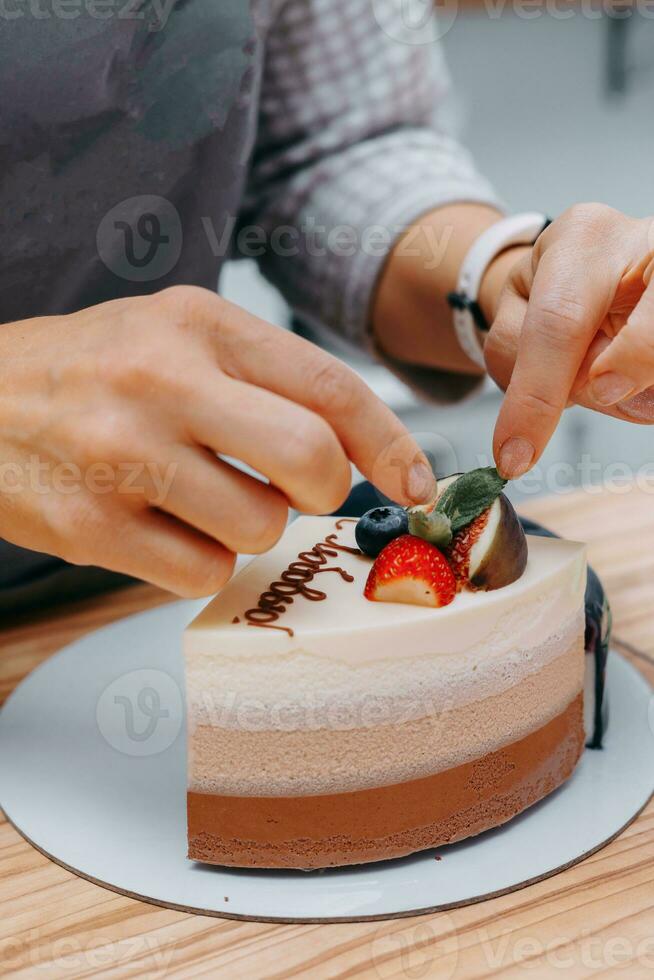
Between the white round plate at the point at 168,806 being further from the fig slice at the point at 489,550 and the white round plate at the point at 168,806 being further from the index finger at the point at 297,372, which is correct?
the index finger at the point at 297,372

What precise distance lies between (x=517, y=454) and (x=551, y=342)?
9cm

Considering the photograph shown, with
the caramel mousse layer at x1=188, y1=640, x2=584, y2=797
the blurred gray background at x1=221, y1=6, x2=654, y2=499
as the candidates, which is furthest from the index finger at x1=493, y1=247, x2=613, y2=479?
the blurred gray background at x1=221, y1=6, x2=654, y2=499

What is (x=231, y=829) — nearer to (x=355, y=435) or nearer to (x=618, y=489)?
(x=355, y=435)

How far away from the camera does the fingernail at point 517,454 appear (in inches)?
33.0

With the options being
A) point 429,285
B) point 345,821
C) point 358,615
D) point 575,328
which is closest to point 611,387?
point 575,328

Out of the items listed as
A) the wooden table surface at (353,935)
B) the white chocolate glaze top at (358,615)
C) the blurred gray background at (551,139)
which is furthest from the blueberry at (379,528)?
the blurred gray background at (551,139)

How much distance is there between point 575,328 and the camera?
80 cm

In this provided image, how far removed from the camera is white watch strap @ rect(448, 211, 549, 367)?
1191 millimetres

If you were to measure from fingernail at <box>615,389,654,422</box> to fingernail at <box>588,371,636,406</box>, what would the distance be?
0.08m

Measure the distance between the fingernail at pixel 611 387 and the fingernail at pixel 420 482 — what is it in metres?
0.15

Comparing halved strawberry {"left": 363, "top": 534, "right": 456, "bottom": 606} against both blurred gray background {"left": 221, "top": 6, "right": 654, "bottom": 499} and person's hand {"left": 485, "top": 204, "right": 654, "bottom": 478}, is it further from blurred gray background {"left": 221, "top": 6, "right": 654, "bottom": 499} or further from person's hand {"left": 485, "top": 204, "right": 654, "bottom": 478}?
blurred gray background {"left": 221, "top": 6, "right": 654, "bottom": 499}

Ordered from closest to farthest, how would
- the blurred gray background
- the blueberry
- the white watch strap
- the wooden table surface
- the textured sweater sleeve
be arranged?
the wooden table surface → the blueberry → the white watch strap → the textured sweater sleeve → the blurred gray background

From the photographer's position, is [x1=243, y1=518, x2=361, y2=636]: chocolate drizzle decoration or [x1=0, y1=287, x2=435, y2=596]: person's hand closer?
[x1=0, y1=287, x2=435, y2=596]: person's hand

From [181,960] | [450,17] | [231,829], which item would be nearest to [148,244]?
[231,829]
